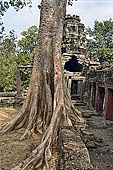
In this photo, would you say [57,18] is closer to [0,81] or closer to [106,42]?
[0,81]

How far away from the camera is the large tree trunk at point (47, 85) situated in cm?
801

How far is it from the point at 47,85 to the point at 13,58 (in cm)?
2145

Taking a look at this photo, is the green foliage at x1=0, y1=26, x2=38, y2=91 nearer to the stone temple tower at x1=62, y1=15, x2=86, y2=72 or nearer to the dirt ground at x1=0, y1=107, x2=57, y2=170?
the stone temple tower at x1=62, y1=15, x2=86, y2=72

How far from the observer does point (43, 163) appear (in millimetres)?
5578

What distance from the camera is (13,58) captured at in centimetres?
2903

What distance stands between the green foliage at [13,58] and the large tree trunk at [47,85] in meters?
13.9

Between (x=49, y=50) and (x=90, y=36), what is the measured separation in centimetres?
2888

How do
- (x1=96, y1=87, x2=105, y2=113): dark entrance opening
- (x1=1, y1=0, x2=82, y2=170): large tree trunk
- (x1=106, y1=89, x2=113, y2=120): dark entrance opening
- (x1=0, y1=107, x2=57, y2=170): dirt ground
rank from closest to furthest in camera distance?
1. (x1=0, y1=107, x2=57, y2=170): dirt ground
2. (x1=1, y1=0, x2=82, y2=170): large tree trunk
3. (x1=106, y1=89, x2=113, y2=120): dark entrance opening
4. (x1=96, y1=87, x2=105, y2=113): dark entrance opening

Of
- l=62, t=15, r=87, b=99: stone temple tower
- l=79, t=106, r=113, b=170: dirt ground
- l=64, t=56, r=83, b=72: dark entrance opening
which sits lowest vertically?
l=79, t=106, r=113, b=170: dirt ground

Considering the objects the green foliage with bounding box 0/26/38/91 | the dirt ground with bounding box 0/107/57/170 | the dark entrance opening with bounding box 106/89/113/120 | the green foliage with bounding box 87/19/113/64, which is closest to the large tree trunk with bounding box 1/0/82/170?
the dirt ground with bounding box 0/107/57/170

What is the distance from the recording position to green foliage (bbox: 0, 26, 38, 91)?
2531 centimetres

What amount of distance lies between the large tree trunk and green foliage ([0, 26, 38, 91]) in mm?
13944

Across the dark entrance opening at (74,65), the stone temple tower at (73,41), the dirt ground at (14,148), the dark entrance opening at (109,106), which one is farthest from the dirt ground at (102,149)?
the dark entrance opening at (74,65)

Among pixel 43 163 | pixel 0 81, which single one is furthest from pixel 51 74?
pixel 0 81
